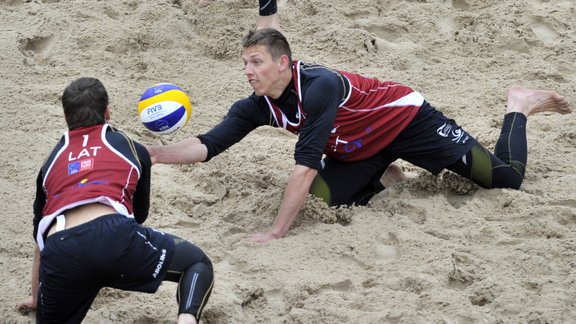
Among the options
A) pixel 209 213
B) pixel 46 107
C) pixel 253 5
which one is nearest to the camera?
pixel 209 213

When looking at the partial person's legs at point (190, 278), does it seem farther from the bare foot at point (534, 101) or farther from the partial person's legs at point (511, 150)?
the bare foot at point (534, 101)

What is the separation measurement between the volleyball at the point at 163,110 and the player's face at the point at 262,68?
17.8 inches

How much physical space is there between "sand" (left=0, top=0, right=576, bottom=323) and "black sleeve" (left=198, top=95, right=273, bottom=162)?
427 millimetres

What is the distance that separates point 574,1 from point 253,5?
2.79 metres

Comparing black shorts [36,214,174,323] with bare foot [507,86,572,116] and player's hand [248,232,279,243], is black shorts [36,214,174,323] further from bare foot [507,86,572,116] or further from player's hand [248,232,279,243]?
bare foot [507,86,572,116]

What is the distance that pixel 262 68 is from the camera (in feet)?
18.1

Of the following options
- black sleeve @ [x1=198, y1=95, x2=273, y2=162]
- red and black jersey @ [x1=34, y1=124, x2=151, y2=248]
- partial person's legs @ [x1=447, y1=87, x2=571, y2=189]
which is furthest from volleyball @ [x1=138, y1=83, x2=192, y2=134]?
partial person's legs @ [x1=447, y1=87, x2=571, y2=189]

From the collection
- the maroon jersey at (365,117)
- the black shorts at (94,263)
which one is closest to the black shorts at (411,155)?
the maroon jersey at (365,117)

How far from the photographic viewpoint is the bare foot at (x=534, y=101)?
6.57 metres

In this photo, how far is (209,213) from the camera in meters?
5.86

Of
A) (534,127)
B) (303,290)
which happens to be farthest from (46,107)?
(534,127)

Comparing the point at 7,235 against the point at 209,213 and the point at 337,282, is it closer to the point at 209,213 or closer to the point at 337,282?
the point at 209,213

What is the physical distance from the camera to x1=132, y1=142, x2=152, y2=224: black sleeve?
14.7ft

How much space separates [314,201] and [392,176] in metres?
0.83
